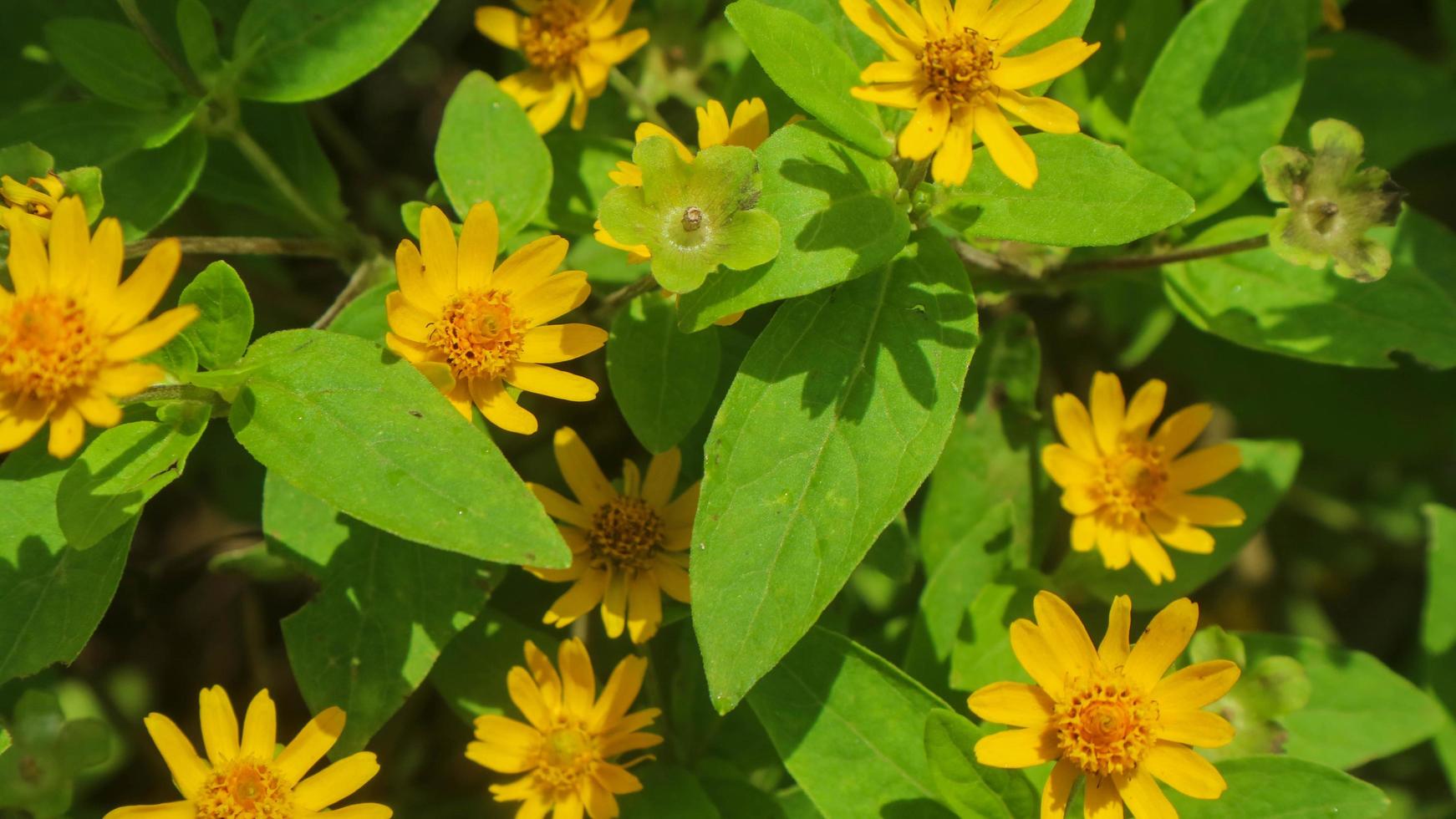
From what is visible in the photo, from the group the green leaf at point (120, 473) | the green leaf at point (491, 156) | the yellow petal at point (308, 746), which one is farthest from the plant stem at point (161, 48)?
the yellow petal at point (308, 746)

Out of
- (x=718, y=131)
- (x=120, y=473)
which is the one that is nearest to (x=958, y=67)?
(x=718, y=131)

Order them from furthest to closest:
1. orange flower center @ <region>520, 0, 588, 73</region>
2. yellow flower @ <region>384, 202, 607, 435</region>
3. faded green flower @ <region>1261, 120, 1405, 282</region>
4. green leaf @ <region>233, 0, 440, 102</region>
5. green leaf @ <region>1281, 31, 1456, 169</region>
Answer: green leaf @ <region>1281, 31, 1456, 169</region> < orange flower center @ <region>520, 0, 588, 73</region> < green leaf @ <region>233, 0, 440, 102</region> < faded green flower @ <region>1261, 120, 1405, 282</region> < yellow flower @ <region>384, 202, 607, 435</region>

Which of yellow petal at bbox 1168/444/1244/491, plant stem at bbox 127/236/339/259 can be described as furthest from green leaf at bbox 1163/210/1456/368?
plant stem at bbox 127/236/339/259

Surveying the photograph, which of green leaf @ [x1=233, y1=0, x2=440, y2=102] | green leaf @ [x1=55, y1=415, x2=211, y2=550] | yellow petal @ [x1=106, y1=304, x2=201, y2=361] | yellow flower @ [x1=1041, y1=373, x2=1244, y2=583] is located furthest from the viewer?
yellow flower @ [x1=1041, y1=373, x2=1244, y2=583]

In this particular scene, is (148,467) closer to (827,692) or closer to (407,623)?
(407,623)

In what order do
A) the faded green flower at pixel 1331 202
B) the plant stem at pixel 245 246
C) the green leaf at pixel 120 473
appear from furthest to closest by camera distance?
the plant stem at pixel 245 246 < the faded green flower at pixel 1331 202 < the green leaf at pixel 120 473

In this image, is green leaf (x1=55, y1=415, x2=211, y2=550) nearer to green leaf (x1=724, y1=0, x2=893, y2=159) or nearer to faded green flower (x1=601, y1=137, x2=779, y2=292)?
faded green flower (x1=601, y1=137, x2=779, y2=292)

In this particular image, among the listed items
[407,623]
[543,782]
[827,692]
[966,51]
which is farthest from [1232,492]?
[407,623]

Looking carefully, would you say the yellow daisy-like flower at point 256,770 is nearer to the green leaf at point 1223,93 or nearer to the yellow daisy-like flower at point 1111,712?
the yellow daisy-like flower at point 1111,712
